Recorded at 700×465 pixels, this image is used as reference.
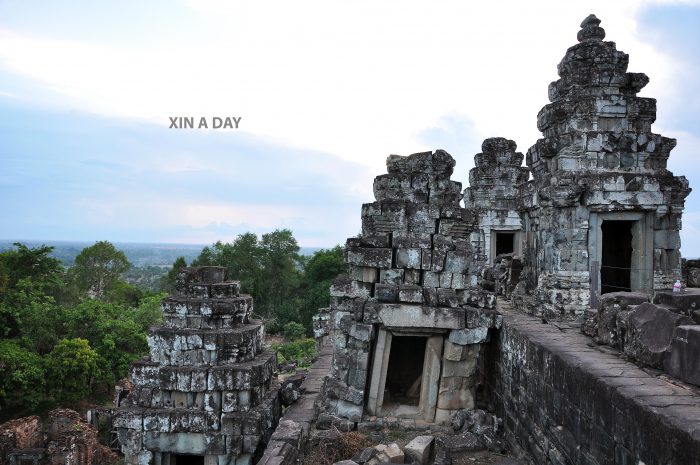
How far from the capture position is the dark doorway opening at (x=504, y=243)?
1631 centimetres

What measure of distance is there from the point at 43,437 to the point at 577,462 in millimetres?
14929

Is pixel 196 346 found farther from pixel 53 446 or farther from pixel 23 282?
pixel 23 282

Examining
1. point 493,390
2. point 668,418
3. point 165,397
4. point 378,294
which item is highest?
point 378,294

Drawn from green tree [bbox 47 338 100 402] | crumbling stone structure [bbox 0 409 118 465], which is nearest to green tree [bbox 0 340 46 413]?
green tree [bbox 47 338 100 402]

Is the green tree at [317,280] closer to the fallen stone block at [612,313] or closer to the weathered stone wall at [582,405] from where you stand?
the weathered stone wall at [582,405]

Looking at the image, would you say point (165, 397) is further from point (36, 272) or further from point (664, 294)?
point (36, 272)

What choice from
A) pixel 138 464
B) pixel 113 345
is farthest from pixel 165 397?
pixel 113 345

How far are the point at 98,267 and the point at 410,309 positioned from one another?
30212 millimetres

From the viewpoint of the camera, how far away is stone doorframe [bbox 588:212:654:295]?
7.93 meters

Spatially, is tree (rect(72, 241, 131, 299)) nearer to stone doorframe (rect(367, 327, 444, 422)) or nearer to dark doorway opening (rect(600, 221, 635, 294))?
stone doorframe (rect(367, 327, 444, 422))

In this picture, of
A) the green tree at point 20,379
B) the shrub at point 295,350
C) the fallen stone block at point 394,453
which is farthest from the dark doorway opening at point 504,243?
the green tree at point 20,379

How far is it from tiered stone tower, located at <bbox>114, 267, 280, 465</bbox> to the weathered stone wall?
3982mm

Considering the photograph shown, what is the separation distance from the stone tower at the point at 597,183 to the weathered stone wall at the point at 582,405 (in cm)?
157

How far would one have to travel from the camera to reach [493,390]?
700 cm
